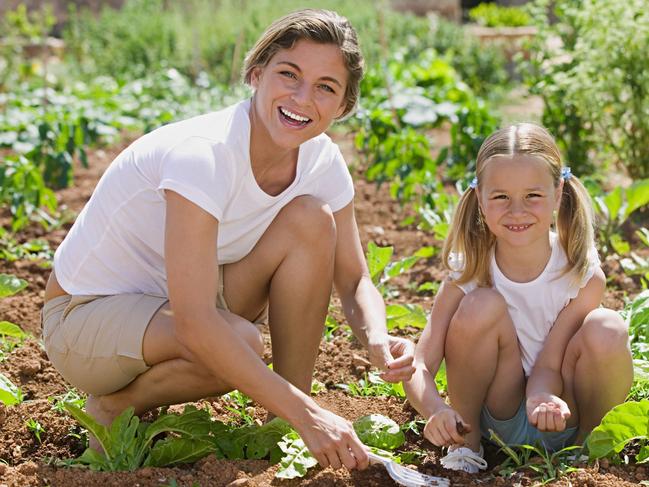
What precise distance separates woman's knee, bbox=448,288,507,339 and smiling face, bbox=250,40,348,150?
53 centimetres

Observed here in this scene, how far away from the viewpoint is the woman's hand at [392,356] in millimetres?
2223

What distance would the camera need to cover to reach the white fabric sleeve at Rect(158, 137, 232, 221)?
2.16m

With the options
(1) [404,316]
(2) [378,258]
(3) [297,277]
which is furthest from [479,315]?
(2) [378,258]

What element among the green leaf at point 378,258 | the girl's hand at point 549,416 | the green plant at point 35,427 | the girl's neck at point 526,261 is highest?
the girl's neck at point 526,261

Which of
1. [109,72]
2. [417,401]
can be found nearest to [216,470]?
[417,401]

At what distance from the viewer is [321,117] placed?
2369 millimetres

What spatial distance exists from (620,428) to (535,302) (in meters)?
0.35

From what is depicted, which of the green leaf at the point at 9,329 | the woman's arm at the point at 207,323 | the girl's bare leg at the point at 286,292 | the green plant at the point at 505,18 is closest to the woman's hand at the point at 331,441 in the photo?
the woman's arm at the point at 207,323

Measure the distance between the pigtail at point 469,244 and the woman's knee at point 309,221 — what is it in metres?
0.28

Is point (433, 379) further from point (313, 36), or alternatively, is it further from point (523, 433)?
point (313, 36)

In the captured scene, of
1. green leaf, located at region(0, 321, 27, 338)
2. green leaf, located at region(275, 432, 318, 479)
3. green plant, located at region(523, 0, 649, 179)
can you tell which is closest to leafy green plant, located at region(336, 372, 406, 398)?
green leaf, located at region(275, 432, 318, 479)

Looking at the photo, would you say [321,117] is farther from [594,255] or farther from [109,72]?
[109,72]

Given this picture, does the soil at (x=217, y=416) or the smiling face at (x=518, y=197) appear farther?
the smiling face at (x=518, y=197)

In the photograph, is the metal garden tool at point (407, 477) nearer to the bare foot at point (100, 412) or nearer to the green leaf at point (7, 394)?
the bare foot at point (100, 412)
